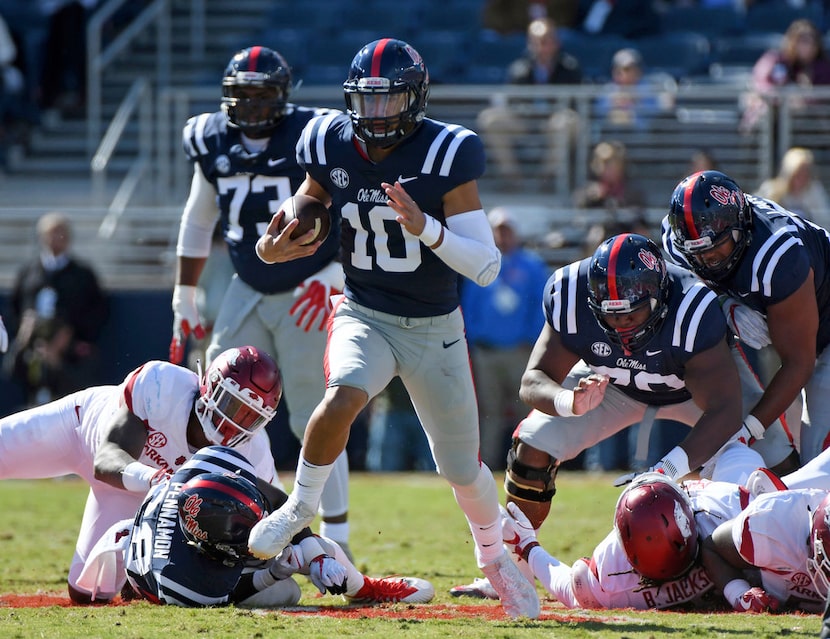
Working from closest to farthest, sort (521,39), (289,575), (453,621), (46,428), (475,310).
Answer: (453,621) → (289,575) → (46,428) → (475,310) → (521,39)

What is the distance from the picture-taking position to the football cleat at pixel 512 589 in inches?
182

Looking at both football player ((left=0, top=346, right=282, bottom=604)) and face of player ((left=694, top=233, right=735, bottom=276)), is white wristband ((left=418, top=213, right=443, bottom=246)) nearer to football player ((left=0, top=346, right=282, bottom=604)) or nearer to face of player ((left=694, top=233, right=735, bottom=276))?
football player ((left=0, top=346, right=282, bottom=604))

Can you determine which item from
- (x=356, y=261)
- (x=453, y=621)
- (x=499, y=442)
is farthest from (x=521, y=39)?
(x=453, y=621)

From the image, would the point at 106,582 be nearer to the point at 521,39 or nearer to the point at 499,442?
the point at 499,442

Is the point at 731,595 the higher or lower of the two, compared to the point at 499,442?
higher

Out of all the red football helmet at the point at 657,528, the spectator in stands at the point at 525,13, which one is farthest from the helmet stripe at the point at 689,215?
the spectator in stands at the point at 525,13

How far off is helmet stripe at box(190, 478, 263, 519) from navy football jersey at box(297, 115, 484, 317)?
2.77ft

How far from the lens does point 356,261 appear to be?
4809mm

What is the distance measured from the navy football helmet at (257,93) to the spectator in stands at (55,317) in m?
4.38

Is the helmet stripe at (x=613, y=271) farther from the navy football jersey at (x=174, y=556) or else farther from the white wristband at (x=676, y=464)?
the navy football jersey at (x=174, y=556)

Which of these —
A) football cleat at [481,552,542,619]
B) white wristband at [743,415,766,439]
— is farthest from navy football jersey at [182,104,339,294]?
white wristband at [743,415,766,439]

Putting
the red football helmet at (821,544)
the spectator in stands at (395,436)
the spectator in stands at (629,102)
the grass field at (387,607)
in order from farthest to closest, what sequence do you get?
the spectator in stands at (629,102) → the spectator in stands at (395,436) → the red football helmet at (821,544) → the grass field at (387,607)

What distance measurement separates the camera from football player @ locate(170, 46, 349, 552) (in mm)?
5938

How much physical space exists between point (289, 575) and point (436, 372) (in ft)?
3.04
